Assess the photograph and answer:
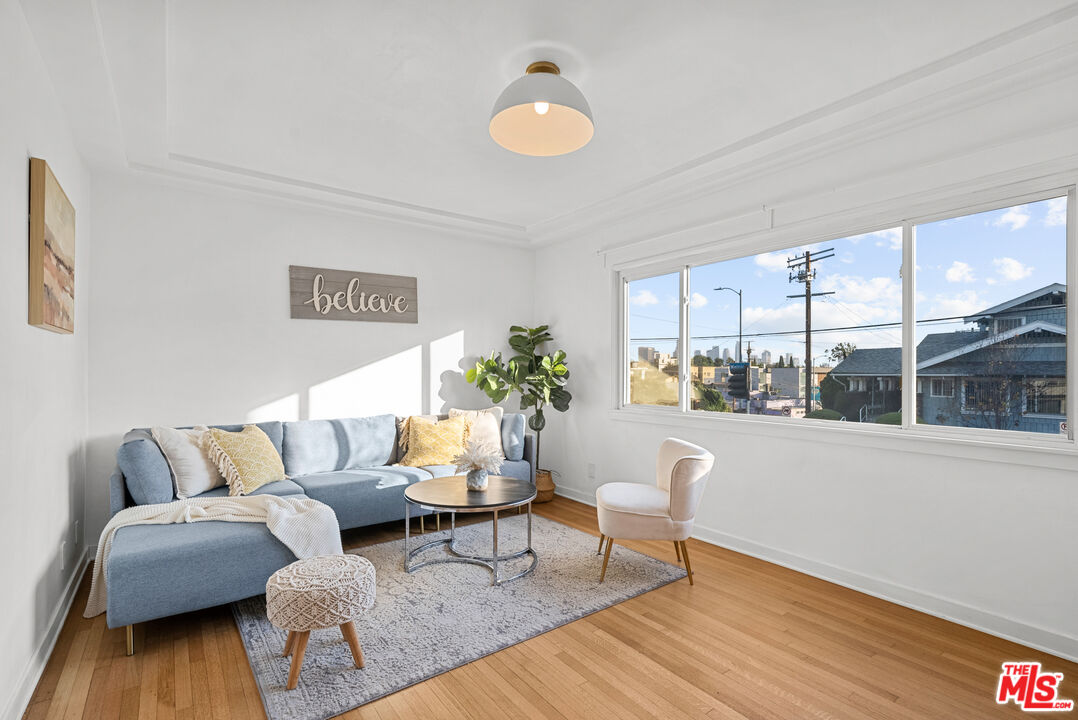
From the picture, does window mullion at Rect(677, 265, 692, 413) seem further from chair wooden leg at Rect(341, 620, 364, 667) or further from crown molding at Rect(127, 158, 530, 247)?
chair wooden leg at Rect(341, 620, 364, 667)

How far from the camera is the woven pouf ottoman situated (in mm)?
2158

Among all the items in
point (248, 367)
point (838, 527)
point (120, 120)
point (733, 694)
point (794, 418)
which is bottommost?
point (733, 694)

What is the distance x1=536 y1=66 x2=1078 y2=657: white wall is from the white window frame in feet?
0.10

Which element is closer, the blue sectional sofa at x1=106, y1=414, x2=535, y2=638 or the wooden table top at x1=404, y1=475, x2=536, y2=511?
the blue sectional sofa at x1=106, y1=414, x2=535, y2=638

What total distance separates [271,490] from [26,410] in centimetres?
155

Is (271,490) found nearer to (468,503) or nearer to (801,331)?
(468,503)

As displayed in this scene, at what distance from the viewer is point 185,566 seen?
97.0 inches

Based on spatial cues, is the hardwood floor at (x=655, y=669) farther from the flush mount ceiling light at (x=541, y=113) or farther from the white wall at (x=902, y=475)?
the flush mount ceiling light at (x=541, y=113)

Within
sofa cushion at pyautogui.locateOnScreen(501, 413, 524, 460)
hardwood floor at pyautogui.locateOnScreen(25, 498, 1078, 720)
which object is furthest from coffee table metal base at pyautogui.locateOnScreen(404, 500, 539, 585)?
sofa cushion at pyautogui.locateOnScreen(501, 413, 524, 460)

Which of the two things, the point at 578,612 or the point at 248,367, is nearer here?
the point at 578,612

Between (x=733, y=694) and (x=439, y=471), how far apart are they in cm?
265

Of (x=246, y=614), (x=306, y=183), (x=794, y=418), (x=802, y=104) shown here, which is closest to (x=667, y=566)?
(x=794, y=418)

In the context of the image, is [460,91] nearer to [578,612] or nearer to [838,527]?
[578,612]

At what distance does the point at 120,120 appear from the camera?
2879mm
